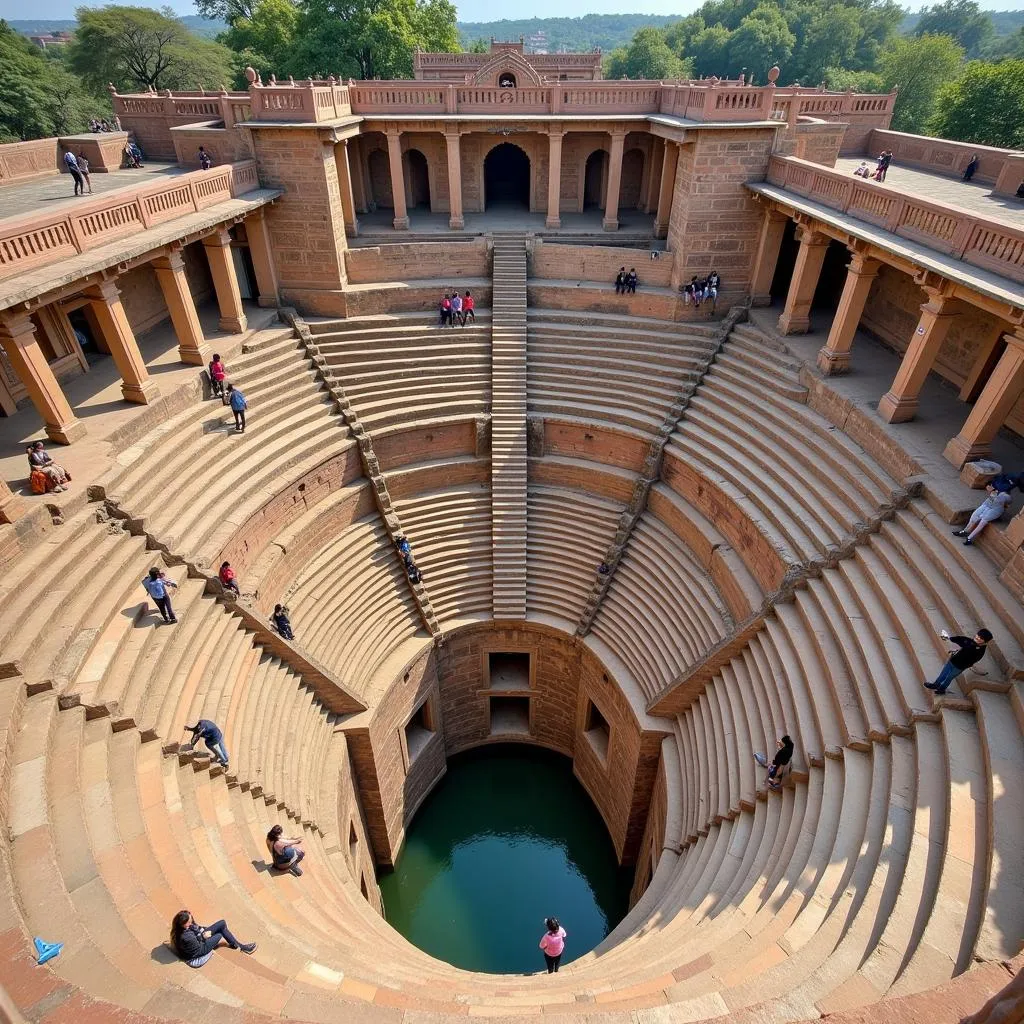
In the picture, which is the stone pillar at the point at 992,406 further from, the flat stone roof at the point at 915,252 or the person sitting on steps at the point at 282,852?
the person sitting on steps at the point at 282,852

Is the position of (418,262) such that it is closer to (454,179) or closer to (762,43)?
(454,179)

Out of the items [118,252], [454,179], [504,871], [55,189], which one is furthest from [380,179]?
[504,871]

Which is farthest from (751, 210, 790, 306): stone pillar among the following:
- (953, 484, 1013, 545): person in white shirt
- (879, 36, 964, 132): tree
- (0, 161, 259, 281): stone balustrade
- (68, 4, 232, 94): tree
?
(68, 4, 232, 94): tree

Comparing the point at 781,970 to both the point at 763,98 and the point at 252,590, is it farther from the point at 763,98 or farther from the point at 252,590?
the point at 763,98

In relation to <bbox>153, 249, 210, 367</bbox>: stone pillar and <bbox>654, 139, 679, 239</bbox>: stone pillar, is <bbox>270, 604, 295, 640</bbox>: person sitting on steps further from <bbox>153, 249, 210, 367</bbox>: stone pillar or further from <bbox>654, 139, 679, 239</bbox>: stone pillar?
<bbox>654, 139, 679, 239</bbox>: stone pillar

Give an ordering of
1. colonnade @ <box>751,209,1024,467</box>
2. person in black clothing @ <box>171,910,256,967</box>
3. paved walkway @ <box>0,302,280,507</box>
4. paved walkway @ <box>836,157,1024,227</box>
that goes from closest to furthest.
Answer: person in black clothing @ <box>171,910,256,967</box>, colonnade @ <box>751,209,1024,467</box>, paved walkway @ <box>0,302,280,507</box>, paved walkway @ <box>836,157,1024,227</box>
